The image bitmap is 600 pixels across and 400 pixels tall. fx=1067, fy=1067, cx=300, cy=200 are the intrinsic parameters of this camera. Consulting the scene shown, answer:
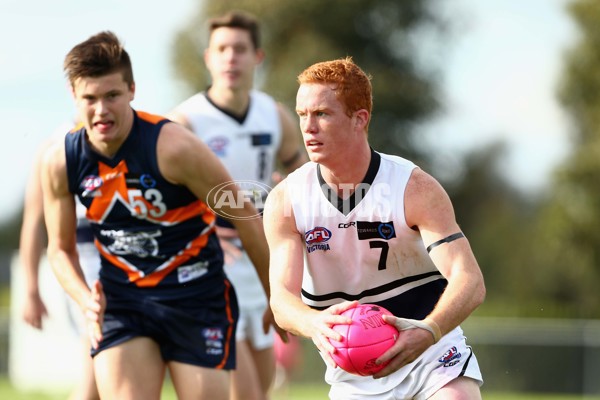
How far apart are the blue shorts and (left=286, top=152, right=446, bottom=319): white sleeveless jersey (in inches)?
39.9

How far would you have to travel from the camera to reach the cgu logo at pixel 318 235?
17.5ft

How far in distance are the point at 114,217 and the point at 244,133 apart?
8.81 ft

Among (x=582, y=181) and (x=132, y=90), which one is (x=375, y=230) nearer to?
(x=132, y=90)

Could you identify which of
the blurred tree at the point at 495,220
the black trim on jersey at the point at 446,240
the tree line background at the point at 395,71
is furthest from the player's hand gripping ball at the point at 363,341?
the blurred tree at the point at 495,220

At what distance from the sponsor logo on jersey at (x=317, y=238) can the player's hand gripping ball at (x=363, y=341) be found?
1.92 feet

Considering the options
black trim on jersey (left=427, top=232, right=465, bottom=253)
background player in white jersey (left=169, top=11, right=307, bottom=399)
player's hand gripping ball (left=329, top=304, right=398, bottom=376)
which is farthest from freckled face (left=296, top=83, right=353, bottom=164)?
background player in white jersey (left=169, top=11, right=307, bottom=399)

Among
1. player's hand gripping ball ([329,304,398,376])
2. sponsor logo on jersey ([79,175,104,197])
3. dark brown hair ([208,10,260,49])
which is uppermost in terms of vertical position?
dark brown hair ([208,10,260,49])

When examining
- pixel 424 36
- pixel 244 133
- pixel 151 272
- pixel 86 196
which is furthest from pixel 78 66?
pixel 424 36

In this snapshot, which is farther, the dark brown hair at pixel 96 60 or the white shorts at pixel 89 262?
the white shorts at pixel 89 262

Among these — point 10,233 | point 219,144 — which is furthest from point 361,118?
point 10,233

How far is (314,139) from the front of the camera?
5133mm

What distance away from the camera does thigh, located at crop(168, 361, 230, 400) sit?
6.12 metres

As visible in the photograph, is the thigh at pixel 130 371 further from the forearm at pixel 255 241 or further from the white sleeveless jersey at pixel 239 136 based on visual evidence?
the white sleeveless jersey at pixel 239 136

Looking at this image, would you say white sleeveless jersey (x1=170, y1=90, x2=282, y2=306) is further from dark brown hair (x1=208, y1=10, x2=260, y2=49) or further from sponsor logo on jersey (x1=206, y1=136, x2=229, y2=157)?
dark brown hair (x1=208, y1=10, x2=260, y2=49)
